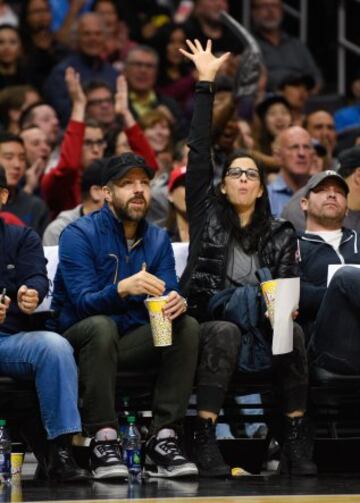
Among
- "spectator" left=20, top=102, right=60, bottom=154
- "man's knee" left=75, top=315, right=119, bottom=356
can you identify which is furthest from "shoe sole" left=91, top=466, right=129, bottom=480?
"spectator" left=20, top=102, right=60, bottom=154

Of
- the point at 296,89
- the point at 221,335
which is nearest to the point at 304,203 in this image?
the point at 221,335

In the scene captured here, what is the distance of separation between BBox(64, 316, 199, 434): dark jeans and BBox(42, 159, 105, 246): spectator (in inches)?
90.9

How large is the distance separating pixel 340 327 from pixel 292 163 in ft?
11.7

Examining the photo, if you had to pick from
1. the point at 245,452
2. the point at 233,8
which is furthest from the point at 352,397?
the point at 233,8

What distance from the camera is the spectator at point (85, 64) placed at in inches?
615

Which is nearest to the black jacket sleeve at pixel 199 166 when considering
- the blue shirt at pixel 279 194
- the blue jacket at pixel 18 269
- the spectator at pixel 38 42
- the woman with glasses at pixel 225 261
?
the woman with glasses at pixel 225 261

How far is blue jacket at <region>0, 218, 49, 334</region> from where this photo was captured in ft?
31.4

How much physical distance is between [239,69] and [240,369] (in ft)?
17.8

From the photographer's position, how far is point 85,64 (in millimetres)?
16125

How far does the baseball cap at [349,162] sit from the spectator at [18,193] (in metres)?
2.44

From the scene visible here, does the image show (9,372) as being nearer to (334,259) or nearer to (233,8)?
(334,259)

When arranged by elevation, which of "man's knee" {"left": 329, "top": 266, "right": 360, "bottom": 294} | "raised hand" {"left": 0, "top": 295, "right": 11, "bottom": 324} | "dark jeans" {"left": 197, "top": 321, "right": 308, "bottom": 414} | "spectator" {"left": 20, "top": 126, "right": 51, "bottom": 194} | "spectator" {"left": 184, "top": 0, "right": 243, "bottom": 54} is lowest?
"dark jeans" {"left": 197, "top": 321, "right": 308, "bottom": 414}

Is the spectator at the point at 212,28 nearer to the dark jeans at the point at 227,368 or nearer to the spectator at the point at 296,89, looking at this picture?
the spectator at the point at 296,89

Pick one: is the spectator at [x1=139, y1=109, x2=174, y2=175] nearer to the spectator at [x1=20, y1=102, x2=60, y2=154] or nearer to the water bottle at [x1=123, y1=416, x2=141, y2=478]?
the spectator at [x1=20, y1=102, x2=60, y2=154]
